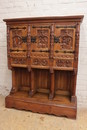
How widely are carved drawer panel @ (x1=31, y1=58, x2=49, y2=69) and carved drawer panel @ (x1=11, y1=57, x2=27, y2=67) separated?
0.43 ft

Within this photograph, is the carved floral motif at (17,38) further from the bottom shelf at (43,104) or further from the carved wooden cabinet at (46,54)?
the bottom shelf at (43,104)

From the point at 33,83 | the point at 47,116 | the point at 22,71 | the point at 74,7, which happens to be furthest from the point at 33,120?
the point at 74,7

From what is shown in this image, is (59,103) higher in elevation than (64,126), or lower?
higher

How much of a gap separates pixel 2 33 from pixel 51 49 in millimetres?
1172

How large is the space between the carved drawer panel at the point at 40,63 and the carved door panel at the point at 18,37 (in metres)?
0.25

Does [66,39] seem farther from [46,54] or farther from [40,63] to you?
[40,63]

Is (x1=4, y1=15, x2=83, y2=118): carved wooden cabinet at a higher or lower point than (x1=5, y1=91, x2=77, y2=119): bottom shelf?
higher

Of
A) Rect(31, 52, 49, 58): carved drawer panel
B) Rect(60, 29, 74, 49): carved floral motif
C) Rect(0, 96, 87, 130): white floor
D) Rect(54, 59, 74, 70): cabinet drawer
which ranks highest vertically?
Rect(60, 29, 74, 49): carved floral motif

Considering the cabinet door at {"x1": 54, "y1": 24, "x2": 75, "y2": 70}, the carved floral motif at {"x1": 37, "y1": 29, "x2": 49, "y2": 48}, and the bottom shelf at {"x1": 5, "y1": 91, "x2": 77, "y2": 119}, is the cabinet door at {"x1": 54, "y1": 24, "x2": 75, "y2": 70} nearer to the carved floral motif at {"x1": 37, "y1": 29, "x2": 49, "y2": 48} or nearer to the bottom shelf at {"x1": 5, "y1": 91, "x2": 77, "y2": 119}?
the carved floral motif at {"x1": 37, "y1": 29, "x2": 49, "y2": 48}

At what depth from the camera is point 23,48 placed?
75.9 inches

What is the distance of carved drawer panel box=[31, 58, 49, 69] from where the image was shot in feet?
6.15

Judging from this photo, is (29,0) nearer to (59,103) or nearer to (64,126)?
(59,103)

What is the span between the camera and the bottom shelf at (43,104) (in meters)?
1.85

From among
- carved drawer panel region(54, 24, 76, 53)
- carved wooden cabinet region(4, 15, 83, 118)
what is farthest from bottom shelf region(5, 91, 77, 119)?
A: carved drawer panel region(54, 24, 76, 53)
